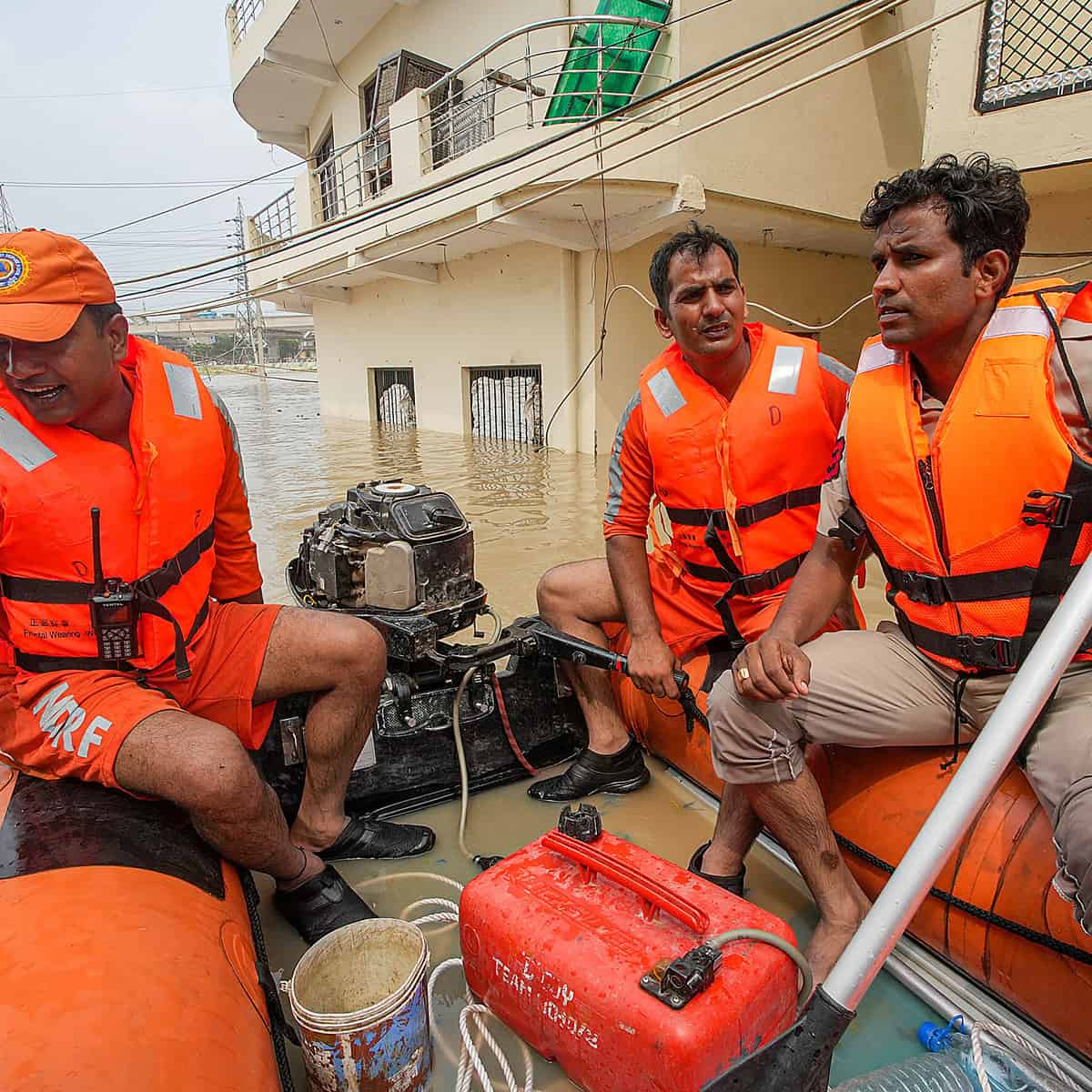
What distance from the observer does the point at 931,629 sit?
1.78 meters

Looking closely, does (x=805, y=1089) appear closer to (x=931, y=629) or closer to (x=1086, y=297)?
(x=931, y=629)

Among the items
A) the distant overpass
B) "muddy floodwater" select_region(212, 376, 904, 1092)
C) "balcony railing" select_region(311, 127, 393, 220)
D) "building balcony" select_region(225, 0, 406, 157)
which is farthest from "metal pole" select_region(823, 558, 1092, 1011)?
the distant overpass

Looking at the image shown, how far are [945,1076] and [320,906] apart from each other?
4.77 ft

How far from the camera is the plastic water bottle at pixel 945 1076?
1362mm

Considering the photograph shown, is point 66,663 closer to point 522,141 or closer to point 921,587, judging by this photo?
point 921,587

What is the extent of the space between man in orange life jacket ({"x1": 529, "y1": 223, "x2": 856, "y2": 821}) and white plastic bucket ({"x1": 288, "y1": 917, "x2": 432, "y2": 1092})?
106 cm

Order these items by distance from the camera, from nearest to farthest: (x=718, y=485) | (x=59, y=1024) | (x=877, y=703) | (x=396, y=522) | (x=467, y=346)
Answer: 1. (x=59, y=1024)
2. (x=877, y=703)
3. (x=718, y=485)
4. (x=396, y=522)
5. (x=467, y=346)

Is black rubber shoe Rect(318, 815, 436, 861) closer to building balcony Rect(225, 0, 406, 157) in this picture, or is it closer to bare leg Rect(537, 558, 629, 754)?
bare leg Rect(537, 558, 629, 754)

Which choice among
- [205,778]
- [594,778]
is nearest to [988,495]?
[594,778]

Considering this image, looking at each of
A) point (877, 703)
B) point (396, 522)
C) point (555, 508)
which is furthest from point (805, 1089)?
point (555, 508)

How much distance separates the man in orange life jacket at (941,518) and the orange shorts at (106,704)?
133 cm

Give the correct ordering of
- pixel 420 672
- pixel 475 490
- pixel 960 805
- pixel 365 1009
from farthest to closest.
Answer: pixel 475 490
pixel 420 672
pixel 365 1009
pixel 960 805

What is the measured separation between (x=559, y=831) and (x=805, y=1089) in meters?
0.67

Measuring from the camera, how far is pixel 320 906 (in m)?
1.97
